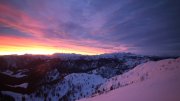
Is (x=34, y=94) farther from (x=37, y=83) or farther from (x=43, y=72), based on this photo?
(x=43, y=72)

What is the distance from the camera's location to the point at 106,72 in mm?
177000

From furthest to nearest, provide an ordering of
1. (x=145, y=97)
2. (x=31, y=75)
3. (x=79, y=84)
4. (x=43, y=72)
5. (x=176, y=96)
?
(x=43, y=72) < (x=31, y=75) < (x=79, y=84) < (x=145, y=97) < (x=176, y=96)

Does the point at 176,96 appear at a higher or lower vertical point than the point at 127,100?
higher

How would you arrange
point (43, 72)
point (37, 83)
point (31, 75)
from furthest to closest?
point (43, 72) → point (31, 75) → point (37, 83)

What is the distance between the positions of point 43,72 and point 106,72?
64.9 metres

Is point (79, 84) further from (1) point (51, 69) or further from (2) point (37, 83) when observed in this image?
(1) point (51, 69)

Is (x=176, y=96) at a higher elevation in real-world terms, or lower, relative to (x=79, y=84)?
higher

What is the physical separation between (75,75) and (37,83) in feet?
135

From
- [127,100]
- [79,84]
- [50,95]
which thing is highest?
[127,100]

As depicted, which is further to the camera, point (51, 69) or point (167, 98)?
point (51, 69)

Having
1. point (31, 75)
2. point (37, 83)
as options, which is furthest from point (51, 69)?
point (37, 83)

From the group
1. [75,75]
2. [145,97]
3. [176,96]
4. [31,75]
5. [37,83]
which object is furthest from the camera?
[31,75]

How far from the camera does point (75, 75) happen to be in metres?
127

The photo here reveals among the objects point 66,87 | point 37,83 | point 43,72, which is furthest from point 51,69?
point 66,87
